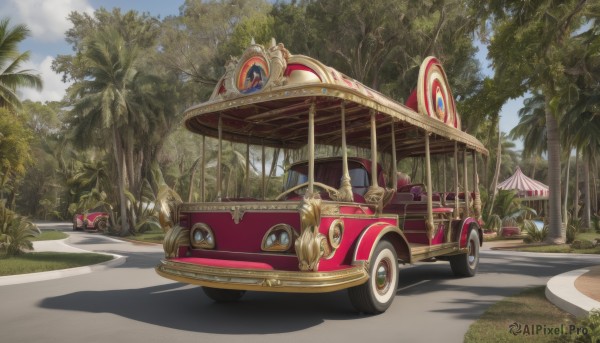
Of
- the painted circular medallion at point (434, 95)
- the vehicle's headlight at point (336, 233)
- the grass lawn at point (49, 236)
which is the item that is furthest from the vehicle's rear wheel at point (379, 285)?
the grass lawn at point (49, 236)

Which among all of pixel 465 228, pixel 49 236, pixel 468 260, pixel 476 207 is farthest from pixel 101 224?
pixel 465 228

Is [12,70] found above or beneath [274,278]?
above

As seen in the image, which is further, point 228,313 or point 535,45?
point 535,45

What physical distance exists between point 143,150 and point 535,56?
1018 inches

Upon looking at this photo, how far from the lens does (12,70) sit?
19734 mm

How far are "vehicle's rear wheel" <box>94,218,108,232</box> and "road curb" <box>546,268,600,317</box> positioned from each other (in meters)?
31.3

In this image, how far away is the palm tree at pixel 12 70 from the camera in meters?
17.5

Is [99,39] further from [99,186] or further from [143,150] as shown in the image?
[99,186]

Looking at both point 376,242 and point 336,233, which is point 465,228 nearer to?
point 376,242

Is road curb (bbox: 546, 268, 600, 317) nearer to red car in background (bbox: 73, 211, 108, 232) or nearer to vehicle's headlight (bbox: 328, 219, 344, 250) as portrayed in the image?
vehicle's headlight (bbox: 328, 219, 344, 250)

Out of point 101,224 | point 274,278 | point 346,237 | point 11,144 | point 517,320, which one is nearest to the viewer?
point 274,278

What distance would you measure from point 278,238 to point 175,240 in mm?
1662

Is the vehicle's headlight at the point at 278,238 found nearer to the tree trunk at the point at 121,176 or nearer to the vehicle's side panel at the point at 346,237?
the vehicle's side panel at the point at 346,237

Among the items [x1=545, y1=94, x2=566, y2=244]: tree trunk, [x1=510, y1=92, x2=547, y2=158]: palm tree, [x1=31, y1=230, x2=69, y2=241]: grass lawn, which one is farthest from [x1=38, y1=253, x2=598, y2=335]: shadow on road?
[x1=510, y1=92, x2=547, y2=158]: palm tree
